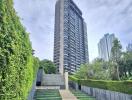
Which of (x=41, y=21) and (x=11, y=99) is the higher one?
(x=41, y=21)

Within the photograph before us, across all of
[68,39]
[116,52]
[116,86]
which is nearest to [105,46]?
[68,39]

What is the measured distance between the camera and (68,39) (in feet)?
378

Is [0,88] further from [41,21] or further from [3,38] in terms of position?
[41,21]

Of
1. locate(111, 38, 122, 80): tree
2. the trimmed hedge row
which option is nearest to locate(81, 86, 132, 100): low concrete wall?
the trimmed hedge row

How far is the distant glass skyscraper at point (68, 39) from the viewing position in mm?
111688

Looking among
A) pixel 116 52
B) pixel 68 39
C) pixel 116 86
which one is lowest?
pixel 116 86

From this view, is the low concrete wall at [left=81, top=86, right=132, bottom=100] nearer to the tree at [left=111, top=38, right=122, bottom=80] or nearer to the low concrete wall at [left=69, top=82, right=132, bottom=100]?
the low concrete wall at [left=69, top=82, right=132, bottom=100]

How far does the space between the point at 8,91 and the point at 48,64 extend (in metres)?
68.7

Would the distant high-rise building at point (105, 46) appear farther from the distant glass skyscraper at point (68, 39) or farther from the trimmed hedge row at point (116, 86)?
the trimmed hedge row at point (116, 86)

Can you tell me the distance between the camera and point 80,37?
132375 mm

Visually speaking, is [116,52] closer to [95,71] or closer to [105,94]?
[95,71]

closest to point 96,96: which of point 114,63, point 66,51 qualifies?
point 114,63

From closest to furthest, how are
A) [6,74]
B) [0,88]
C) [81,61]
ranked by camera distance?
[0,88]
[6,74]
[81,61]

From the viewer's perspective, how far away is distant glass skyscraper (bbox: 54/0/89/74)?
366 ft
